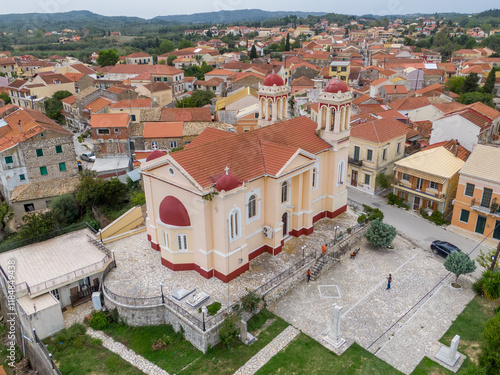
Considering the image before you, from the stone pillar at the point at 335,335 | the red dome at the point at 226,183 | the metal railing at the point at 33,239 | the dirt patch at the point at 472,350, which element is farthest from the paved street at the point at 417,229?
the metal railing at the point at 33,239

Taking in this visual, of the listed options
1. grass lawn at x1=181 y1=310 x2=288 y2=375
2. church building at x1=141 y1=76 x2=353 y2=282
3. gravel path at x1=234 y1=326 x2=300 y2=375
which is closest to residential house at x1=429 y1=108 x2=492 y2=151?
church building at x1=141 y1=76 x2=353 y2=282

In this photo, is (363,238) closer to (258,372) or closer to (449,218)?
(449,218)

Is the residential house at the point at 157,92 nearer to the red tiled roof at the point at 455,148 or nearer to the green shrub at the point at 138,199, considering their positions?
the green shrub at the point at 138,199

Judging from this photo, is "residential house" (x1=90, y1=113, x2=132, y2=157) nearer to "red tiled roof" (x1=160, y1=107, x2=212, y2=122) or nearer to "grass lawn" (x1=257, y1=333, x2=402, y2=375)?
"red tiled roof" (x1=160, y1=107, x2=212, y2=122)

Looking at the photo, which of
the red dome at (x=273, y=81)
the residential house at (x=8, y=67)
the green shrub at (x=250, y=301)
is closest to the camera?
the green shrub at (x=250, y=301)

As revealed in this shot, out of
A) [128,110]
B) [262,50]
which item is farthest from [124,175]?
[262,50]

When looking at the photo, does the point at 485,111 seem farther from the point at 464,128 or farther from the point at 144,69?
the point at 144,69
